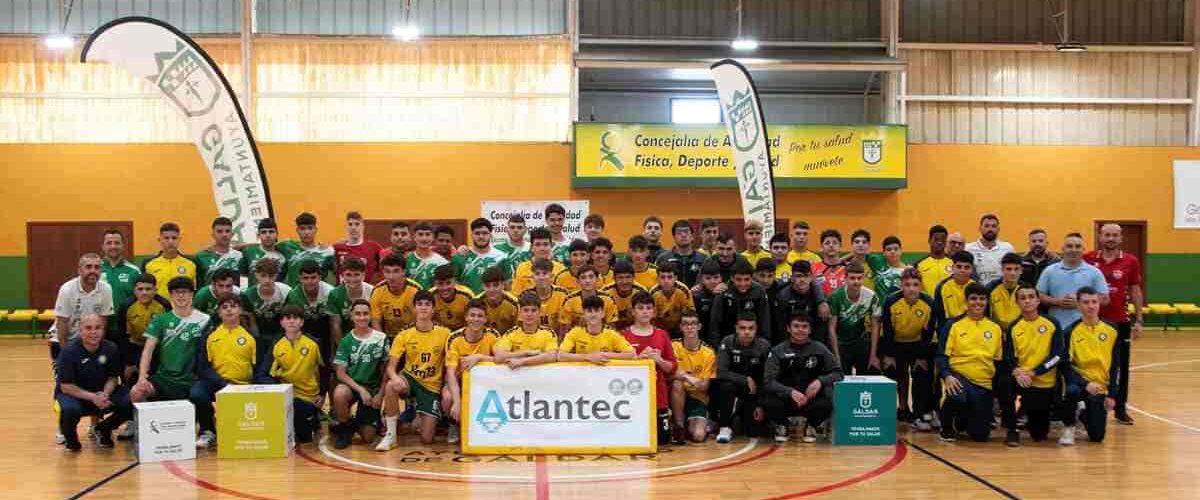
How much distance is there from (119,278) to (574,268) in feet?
14.5

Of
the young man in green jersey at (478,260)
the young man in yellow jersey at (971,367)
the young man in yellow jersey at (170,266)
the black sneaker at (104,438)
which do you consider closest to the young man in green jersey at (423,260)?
the young man in green jersey at (478,260)

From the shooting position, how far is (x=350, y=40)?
19.3m

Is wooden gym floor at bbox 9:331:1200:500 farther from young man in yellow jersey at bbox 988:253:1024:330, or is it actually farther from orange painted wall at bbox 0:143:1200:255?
orange painted wall at bbox 0:143:1200:255

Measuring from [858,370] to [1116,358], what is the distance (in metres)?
2.28

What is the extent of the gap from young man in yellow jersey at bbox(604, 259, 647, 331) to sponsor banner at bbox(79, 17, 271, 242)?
4.40 metres

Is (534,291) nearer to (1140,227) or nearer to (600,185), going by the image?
(600,185)

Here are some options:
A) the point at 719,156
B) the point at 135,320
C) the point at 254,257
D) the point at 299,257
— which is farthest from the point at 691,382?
the point at 719,156

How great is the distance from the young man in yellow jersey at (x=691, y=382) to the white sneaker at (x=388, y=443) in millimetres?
2409

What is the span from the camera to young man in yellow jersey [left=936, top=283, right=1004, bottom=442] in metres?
8.63

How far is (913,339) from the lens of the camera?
30.5 feet

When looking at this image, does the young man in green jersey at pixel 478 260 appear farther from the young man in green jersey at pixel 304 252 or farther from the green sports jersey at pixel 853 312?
the green sports jersey at pixel 853 312

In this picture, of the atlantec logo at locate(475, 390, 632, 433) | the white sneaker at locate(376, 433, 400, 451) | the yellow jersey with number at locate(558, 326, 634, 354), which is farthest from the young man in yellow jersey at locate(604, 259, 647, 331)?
the white sneaker at locate(376, 433, 400, 451)

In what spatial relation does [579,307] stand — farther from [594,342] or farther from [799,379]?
[799,379]

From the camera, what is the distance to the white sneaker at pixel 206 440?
8.42m
